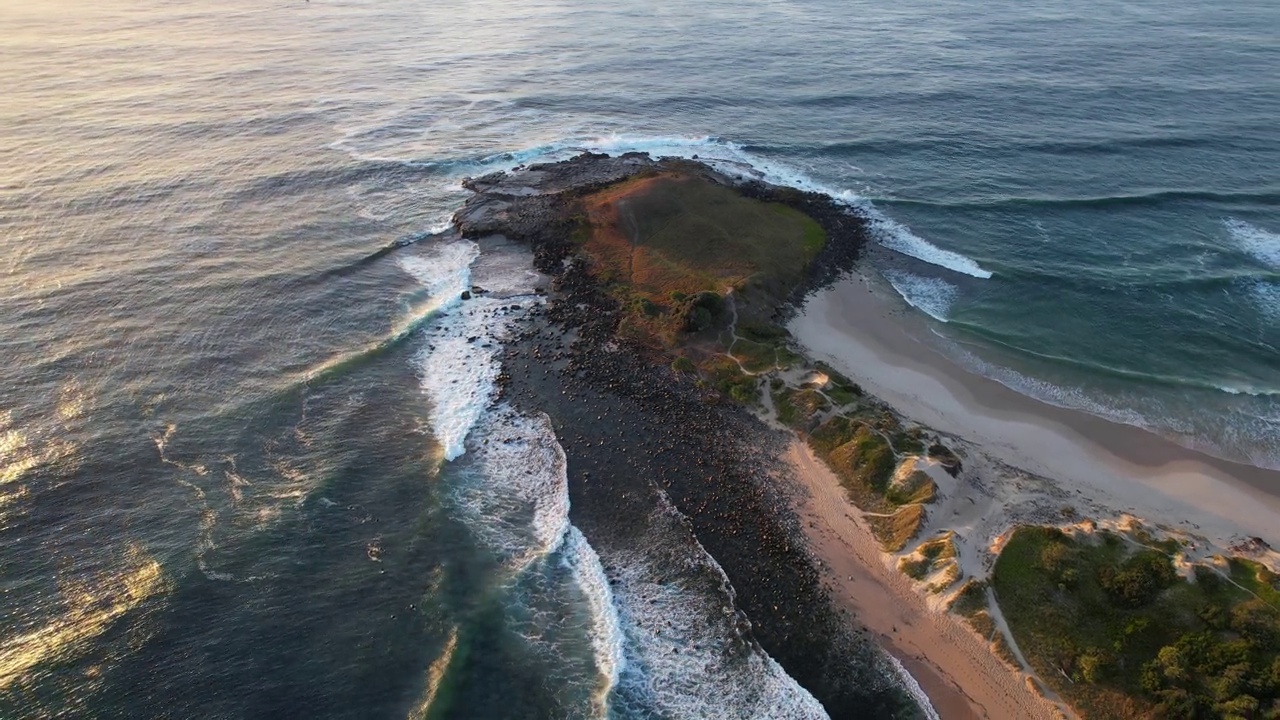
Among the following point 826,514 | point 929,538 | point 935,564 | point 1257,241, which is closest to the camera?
point 935,564

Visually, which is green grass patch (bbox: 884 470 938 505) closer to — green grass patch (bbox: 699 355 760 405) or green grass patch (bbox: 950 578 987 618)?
green grass patch (bbox: 950 578 987 618)

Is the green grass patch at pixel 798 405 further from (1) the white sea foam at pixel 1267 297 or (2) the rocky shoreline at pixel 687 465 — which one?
(1) the white sea foam at pixel 1267 297

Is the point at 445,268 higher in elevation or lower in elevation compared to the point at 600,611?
higher

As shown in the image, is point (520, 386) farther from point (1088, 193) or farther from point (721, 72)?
point (721, 72)

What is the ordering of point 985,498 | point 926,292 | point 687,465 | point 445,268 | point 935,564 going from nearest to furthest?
1. point 935,564
2. point 985,498
3. point 687,465
4. point 926,292
5. point 445,268

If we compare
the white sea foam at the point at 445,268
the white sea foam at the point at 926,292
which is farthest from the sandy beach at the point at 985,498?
the white sea foam at the point at 445,268

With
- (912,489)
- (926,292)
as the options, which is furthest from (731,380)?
(926,292)

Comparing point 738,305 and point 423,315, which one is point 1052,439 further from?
point 423,315
